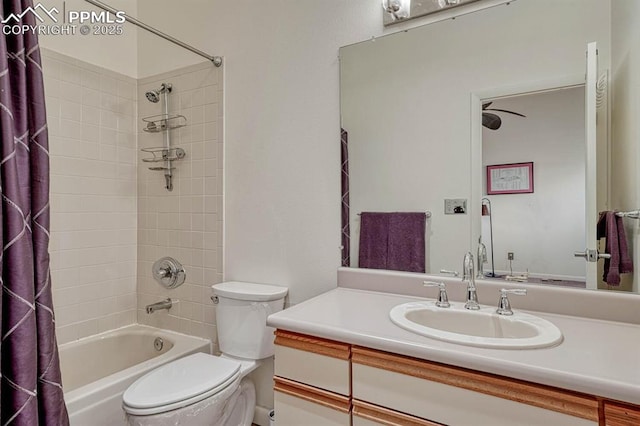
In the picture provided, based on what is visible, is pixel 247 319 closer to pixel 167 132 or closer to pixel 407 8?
pixel 167 132

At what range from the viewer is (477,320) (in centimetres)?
127

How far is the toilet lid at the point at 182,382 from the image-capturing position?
4.28 ft

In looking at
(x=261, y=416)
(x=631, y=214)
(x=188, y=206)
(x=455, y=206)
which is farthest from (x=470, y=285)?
(x=188, y=206)

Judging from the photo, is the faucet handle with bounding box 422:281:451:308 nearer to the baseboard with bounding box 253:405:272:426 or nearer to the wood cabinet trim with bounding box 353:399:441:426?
the wood cabinet trim with bounding box 353:399:441:426

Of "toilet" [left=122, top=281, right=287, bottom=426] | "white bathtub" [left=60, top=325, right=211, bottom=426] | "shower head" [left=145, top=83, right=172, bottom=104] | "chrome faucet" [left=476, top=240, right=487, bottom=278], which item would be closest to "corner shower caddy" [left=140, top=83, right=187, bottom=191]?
"shower head" [left=145, top=83, right=172, bottom=104]

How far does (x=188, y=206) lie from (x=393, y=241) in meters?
1.27

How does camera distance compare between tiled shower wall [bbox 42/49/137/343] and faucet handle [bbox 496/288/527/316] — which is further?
tiled shower wall [bbox 42/49/137/343]

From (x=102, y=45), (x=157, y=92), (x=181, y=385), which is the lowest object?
(x=181, y=385)

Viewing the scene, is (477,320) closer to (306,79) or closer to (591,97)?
(591,97)

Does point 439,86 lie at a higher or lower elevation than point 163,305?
higher

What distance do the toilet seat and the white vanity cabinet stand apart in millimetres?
310

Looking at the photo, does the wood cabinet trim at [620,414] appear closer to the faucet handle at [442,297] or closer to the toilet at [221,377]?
the faucet handle at [442,297]

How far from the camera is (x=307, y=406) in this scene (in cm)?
120

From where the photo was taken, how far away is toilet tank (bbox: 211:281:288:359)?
1761 mm
